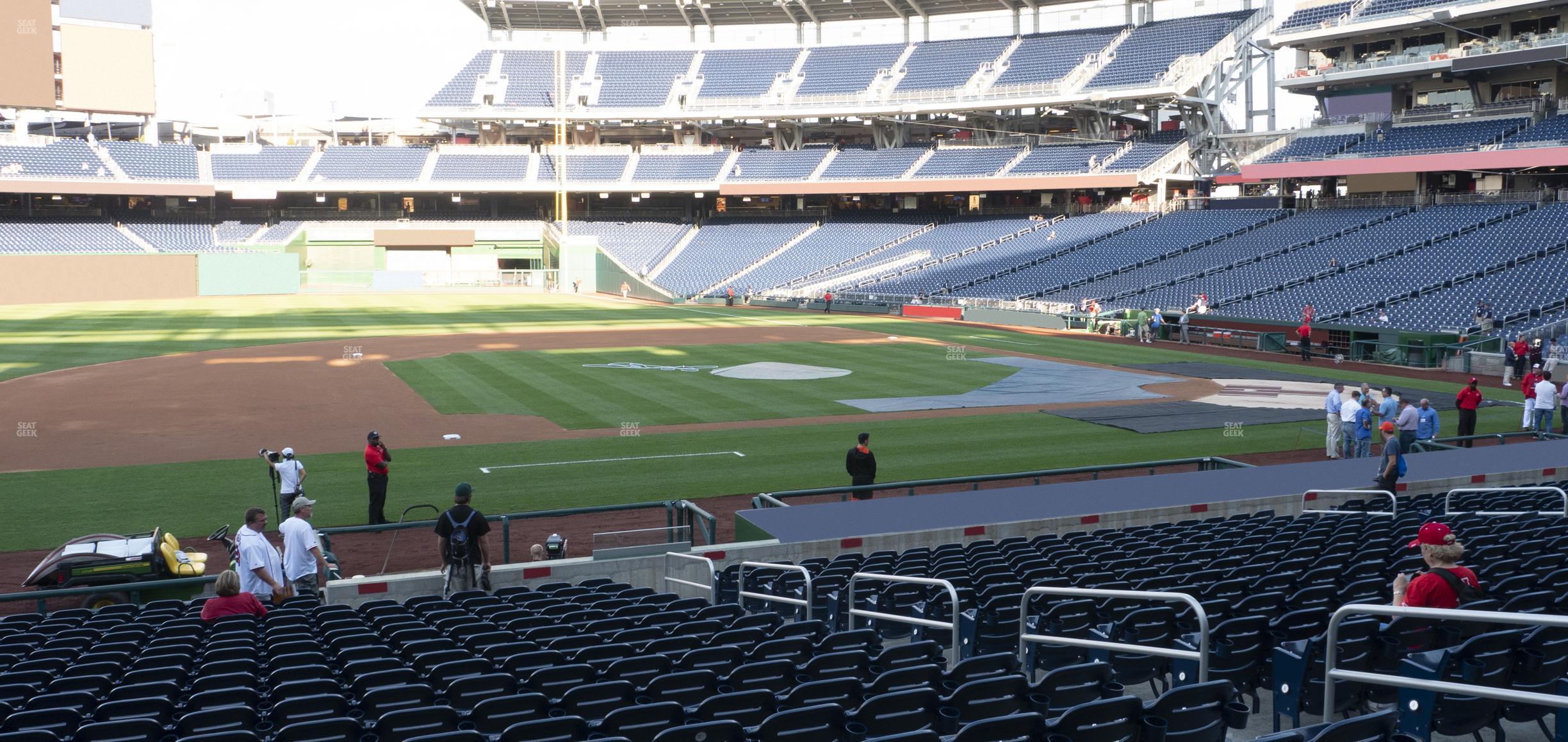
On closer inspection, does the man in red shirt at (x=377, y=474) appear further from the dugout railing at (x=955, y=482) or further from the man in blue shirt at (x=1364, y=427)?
the man in blue shirt at (x=1364, y=427)

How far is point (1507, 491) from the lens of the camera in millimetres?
14500

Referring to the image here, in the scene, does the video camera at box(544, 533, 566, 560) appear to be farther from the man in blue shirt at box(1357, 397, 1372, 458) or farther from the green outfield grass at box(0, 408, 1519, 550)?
the man in blue shirt at box(1357, 397, 1372, 458)

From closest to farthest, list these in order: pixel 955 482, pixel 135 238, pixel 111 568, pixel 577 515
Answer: pixel 111 568 < pixel 577 515 < pixel 955 482 < pixel 135 238

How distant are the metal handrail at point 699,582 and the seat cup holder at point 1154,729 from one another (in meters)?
6.59

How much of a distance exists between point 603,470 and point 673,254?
192ft

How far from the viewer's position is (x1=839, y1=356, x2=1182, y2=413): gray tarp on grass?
2889cm

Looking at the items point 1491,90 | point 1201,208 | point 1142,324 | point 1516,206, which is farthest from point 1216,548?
point 1201,208

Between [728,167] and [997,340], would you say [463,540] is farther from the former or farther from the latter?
[728,167]

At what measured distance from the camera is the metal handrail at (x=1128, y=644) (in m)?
6.52

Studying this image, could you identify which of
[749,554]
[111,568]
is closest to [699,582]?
[749,554]

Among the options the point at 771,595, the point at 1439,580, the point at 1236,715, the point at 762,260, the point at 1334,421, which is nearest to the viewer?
the point at 1236,715

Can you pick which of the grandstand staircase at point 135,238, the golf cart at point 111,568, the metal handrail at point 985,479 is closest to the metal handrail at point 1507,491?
the metal handrail at point 985,479

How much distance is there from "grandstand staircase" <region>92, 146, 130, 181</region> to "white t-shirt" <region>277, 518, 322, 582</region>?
231 ft

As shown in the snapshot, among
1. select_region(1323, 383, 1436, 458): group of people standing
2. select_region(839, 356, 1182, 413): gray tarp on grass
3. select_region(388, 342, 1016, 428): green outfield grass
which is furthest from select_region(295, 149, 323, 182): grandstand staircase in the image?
select_region(1323, 383, 1436, 458): group of people standing
